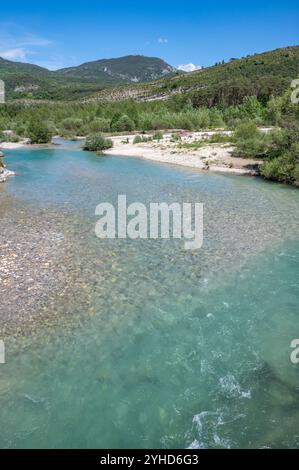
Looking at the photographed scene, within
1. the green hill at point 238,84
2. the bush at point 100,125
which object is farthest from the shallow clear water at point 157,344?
the green hill at point 238,84

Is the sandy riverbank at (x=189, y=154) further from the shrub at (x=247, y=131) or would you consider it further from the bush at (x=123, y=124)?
the bush at (x=123, y=124)

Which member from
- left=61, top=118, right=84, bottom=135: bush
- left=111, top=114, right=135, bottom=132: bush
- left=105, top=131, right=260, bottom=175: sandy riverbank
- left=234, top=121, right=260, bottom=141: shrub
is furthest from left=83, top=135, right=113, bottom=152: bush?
left=61, top=118, right=84, bottom=135: bush

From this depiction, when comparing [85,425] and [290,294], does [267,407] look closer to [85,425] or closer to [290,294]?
[85,425]

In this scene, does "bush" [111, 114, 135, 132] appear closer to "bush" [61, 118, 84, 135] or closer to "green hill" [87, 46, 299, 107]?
"bush" [61, 118, 84, 135]

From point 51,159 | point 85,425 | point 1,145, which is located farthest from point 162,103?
point 85,425

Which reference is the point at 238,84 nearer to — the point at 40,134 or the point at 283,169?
the point at 40,134
